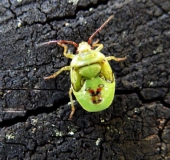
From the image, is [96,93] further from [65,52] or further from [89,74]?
[65,52]

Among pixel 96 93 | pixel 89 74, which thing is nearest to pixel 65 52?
pixel 89 74

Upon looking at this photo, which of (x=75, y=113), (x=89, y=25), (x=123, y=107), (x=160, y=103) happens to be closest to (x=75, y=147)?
(x=75, y=113)

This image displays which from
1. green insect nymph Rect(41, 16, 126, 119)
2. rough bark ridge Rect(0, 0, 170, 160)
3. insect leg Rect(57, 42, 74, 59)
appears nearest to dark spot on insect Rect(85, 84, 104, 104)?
green insect nymph Rect(41, 16, 126, 119)

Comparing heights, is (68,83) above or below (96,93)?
above

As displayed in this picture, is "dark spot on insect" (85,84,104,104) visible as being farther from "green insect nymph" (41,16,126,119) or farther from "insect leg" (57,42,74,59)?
"insect leg" (57,42,74,59)

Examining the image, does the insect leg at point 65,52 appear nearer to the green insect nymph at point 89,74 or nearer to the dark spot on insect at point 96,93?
the green insect nymph at point 89,74

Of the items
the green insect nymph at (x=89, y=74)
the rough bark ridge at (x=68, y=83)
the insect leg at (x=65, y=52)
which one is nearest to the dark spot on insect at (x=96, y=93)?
the green insect nymph at (x=89, y=74)
